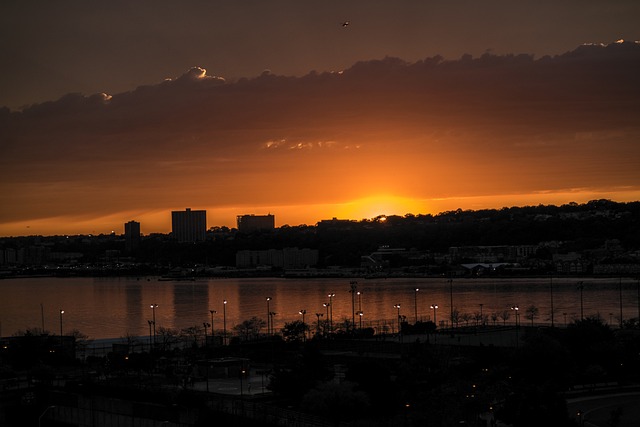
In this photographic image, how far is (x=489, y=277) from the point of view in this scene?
4500 centimetres

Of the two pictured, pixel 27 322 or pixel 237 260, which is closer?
pixel 27 322

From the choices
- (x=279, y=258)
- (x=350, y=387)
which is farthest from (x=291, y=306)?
(x=279, y=258)

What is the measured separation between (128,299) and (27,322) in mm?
9799

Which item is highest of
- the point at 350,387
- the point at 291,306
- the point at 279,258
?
the point at 279,258

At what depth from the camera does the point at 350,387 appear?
7.87 meters

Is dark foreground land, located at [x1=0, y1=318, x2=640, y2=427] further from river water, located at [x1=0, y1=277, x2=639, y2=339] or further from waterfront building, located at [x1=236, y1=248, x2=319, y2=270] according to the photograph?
waterfront building, located at [x1=236, y1=248, x2=319, y2=270]

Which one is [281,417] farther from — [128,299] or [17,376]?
[128,299]

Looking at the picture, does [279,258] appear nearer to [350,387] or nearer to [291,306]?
[291,306]

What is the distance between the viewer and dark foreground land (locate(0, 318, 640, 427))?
741 cm

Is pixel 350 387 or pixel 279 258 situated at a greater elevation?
pixel 279 258

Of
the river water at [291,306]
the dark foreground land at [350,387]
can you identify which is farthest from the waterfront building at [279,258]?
the dark foreground land at [350,387]

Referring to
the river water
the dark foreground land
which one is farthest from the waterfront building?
the dark foreground land


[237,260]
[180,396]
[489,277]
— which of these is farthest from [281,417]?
[237,260]

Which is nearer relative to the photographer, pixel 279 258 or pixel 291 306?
pixel 291 306
